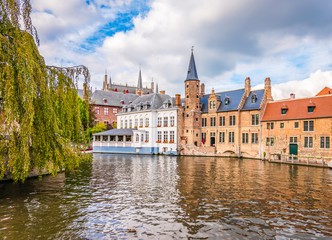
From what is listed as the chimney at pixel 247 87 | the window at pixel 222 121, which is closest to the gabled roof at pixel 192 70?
the window at pixel 222 121

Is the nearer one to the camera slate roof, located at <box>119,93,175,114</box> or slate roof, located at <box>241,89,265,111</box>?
slate roof, located at <box>241,89,265,111</box>

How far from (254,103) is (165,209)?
28775mm

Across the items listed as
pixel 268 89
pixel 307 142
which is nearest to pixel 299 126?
pixel 307 142

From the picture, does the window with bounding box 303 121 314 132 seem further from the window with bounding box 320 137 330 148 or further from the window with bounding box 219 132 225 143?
the window with bounding box 219 132 225 143

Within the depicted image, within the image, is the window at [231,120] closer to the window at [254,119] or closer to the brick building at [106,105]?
the window at [254,119]

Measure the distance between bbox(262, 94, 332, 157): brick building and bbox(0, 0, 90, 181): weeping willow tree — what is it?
25.9 metres

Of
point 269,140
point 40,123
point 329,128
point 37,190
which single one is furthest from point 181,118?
point 40,123

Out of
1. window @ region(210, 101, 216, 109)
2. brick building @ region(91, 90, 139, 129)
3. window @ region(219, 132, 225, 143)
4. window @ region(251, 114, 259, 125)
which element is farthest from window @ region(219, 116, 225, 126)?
brick building @ region(91, 90, 139, 129)

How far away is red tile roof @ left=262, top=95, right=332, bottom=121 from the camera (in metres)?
28.6

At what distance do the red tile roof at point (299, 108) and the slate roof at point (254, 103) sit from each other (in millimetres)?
1344

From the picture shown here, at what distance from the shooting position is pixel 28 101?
851 cm

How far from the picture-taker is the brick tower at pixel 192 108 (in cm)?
4003

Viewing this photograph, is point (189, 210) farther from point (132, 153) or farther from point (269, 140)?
point (132, 153)

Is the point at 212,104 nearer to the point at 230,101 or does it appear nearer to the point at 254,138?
the point at 230,101
